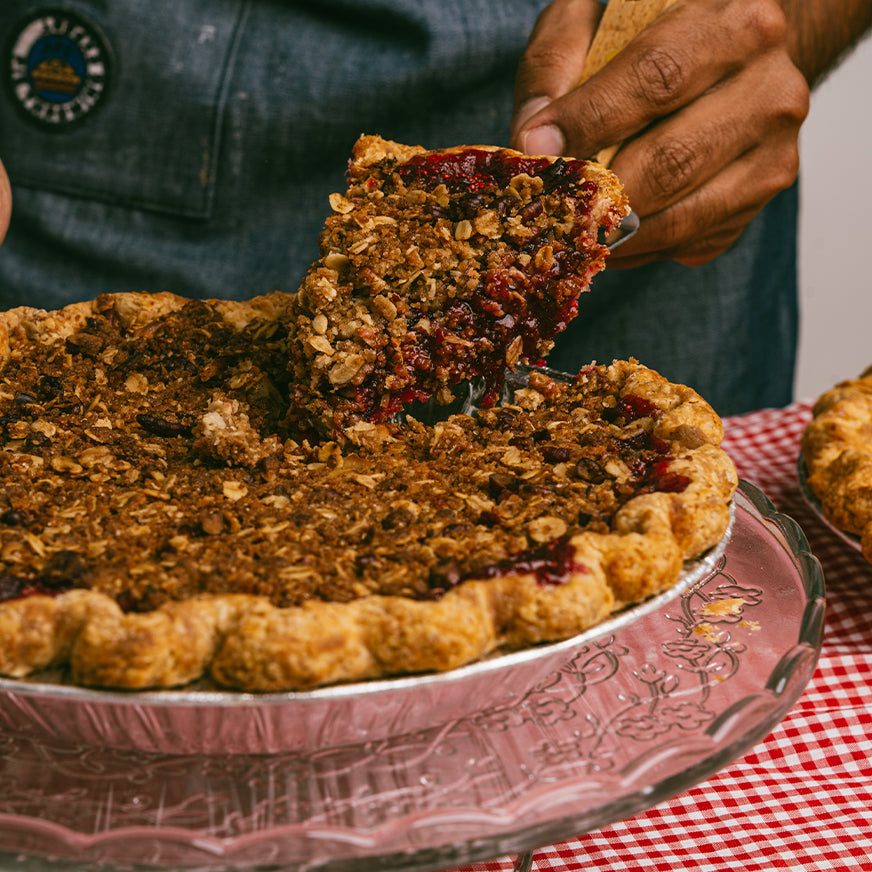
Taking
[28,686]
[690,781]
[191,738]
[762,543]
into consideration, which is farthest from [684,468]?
[28,686]

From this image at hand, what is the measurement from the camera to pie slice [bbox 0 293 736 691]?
1.23 m

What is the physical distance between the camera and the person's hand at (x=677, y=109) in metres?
2.06

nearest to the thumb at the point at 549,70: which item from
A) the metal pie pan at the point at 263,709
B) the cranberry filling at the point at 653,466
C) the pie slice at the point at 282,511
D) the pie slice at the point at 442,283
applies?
the pie slice at the point at 442,283

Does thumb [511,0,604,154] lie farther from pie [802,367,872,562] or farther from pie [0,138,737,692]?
pie [802,367,872,562]

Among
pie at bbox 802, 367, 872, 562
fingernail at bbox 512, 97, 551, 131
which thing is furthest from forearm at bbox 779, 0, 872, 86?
fingernail at bbox 512, 97, 551, 131

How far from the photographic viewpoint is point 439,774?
1.30 meters

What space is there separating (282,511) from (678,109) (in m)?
1.43

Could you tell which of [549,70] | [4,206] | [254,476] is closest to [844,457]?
[549,70]

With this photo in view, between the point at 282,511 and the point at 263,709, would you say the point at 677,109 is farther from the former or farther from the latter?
the point at 263,709

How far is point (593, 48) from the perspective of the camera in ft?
7.52

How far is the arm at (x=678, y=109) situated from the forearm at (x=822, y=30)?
614 mm

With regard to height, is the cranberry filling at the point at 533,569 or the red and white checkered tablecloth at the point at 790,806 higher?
the cranberry filling at the point at 533,569

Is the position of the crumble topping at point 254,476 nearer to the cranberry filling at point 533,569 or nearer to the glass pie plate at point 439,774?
the cranberry filling at point 533,569

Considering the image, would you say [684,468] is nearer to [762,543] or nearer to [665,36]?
[762,543]
